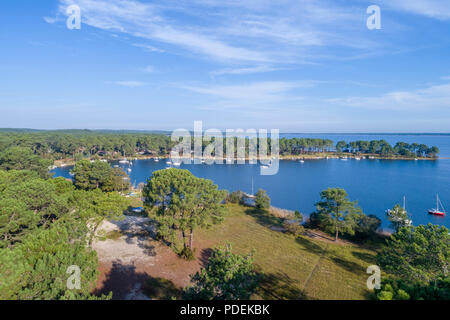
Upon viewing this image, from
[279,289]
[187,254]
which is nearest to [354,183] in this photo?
[279,289]

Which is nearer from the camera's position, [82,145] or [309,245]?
[309,245]

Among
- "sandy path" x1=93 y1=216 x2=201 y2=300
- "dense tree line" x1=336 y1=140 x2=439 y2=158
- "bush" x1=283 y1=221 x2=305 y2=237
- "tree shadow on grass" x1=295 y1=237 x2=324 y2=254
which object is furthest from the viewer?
"dense tree line" x1=336 y1=140 x2=439 y2=158

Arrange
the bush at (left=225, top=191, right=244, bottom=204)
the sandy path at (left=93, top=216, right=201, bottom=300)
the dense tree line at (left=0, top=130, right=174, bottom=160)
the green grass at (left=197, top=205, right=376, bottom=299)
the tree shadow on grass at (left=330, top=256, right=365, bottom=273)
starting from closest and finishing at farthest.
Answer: the sandy path at (left=93, top=216, right=201, bottom=300)
the green grass at (left=197, top=205, right=376, bottom=299)
the tree shadow on grass at (left=330, top=256, right=365, bottom=273)
the bush at (left=225, top=191, right=244, bottom=204)
the dense tree line at (left=0, top=130, right=174, bottom=160)

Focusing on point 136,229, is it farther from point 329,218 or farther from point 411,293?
point 411,293

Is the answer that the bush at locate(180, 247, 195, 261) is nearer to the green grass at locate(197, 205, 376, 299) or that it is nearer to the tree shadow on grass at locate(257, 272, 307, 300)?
the green grass at locate(197, 205, 376, 299)

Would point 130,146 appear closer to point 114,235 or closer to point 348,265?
point 114,235

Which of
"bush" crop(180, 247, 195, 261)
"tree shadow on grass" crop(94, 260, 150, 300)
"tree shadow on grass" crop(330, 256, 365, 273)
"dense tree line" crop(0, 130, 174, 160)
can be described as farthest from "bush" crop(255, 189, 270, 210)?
"dense tree line" crop(0, 130, 174, 160)

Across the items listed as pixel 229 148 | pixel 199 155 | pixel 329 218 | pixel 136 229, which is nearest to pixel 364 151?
pixel 229 148
